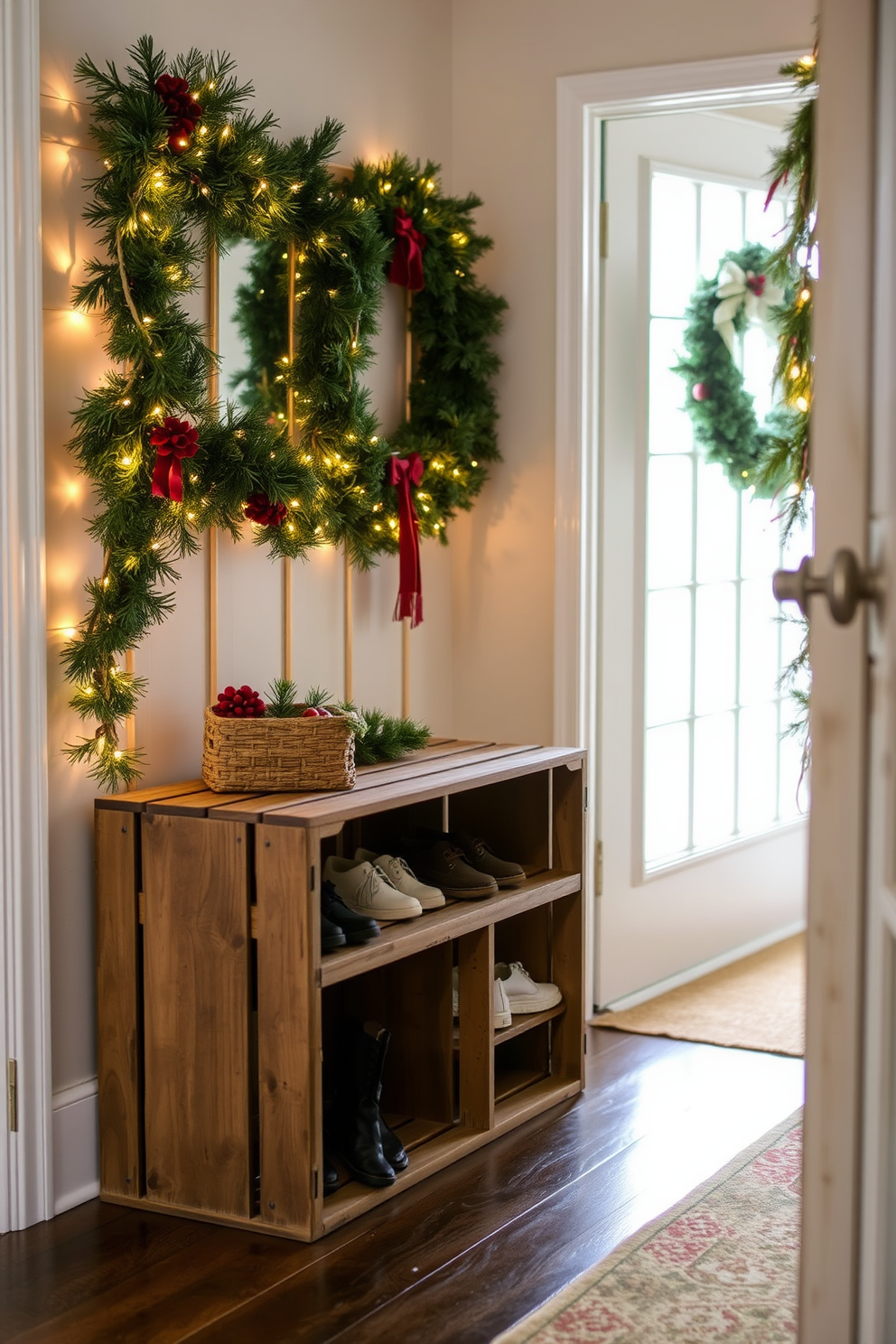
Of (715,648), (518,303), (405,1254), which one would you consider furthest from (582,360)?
(405,1254)

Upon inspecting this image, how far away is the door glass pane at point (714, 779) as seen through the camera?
4035 mm

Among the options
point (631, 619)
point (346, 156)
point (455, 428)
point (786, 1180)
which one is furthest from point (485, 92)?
point (786, 1180)

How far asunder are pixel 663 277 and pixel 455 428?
2.66 feet

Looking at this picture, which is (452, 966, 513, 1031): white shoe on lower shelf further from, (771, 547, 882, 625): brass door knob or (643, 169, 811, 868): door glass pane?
(771, 547, 882, 625): brass door knob

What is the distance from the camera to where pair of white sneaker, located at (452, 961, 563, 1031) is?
9.55ft

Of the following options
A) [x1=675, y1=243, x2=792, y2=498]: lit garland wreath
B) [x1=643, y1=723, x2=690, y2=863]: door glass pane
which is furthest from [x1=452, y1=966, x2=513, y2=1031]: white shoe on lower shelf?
[x1=675, y1=243, x2=792, y2=498]: lit garland wreath

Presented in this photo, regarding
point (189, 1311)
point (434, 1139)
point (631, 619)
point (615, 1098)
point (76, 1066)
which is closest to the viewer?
point (189, 1311)

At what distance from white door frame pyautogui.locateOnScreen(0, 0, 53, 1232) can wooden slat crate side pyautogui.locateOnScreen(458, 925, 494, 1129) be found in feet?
2.66

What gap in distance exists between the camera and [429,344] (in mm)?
3359

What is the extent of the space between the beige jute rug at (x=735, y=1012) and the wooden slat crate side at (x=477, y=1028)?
2.65ft

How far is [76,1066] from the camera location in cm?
253

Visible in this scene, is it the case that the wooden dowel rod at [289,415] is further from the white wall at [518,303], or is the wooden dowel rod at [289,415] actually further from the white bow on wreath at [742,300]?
the white bow on wreath at [742,300]

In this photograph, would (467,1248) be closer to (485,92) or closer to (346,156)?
(346,156)

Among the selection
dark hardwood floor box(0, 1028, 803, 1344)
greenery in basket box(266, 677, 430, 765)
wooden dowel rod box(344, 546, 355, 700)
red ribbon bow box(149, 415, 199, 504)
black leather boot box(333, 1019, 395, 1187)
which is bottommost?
dark hardwood floor box(0, 1028, 803, 1344)
